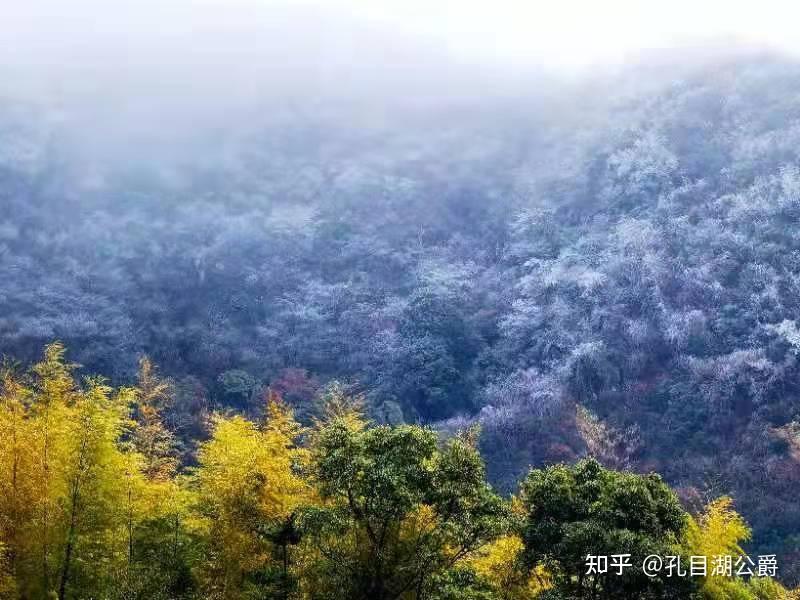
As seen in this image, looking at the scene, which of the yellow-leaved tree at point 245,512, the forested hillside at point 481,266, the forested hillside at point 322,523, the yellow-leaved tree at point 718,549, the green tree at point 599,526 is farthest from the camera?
the forested hillside at point 481,266

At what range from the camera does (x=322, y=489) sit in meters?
17.1

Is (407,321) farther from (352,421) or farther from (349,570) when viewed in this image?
(349,570)

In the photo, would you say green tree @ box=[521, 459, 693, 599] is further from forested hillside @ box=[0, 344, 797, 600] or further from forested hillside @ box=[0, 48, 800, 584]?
forested hillside @ box=[0, 48, 800, 584]

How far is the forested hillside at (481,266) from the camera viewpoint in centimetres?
5738

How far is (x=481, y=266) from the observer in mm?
82000

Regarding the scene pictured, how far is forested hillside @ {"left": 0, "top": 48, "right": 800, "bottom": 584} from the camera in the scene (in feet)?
188

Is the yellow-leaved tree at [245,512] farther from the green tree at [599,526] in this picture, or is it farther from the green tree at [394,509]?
the green tree at [599,526]

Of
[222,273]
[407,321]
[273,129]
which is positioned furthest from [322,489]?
[273,129]

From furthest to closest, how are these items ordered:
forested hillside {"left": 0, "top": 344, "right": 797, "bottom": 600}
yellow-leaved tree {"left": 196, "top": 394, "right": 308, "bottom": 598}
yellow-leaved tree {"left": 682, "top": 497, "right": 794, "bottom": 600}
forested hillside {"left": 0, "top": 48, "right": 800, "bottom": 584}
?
forested hillside {"left": 0, "top": 48, "right": 800, "bottom": 584}, yellow-leaved tree {"left": 196, "top": 394, "right": 308, "bottom": 598}, yellow-leaved tree {"left": 682, "top": 497, "right": 794, "bottom": 600}, forested hillside {"left": 0, "top": 344, "right": 797, "bottom": 600}

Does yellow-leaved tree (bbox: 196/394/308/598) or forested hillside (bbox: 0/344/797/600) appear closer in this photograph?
forested hillside (bbox: 0/344/797/600)

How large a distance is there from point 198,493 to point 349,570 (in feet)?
19.3

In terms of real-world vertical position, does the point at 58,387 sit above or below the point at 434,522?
above

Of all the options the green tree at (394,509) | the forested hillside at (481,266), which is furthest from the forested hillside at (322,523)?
the forested hillside at (481,266)

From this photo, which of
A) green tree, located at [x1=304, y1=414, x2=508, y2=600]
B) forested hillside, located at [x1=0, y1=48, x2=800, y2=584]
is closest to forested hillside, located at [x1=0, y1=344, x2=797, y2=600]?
green tree, located at [x1=304, y1=414, x2=508, y2=600]
